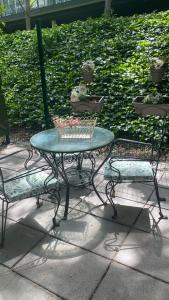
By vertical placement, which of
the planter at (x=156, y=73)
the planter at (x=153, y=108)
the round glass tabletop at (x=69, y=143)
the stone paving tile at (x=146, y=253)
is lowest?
the stone paving tile at (x=146, y=253)

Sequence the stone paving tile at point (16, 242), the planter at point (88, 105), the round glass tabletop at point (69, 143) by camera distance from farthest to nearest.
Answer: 1. the planter at point (88, 105)
2. the round glass tabletop at point (69, 143)
3. the stone paving tile at point (16, 242)

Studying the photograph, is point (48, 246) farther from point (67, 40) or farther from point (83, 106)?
point (67, 40)

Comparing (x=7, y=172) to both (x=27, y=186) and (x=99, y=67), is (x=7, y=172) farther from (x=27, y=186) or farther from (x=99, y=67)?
(x=99, y=67)

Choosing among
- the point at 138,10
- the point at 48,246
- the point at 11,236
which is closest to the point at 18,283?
the point at 48,246

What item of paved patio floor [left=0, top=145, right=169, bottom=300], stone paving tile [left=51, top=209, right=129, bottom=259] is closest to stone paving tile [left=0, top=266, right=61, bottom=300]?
paved patio floor [left=0, top=145, right=169, bottom=300]

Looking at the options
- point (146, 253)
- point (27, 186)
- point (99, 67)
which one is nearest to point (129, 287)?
point (146, 253)

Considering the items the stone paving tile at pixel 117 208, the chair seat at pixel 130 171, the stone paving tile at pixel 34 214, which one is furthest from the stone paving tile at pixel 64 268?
the chair seat at pixel 130 171

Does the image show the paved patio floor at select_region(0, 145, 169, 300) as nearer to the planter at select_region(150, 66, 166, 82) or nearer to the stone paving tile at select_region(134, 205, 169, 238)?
the stone paving tile at select_region(134, 205, 169, 238)

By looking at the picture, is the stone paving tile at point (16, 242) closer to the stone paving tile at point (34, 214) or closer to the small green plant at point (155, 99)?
the stone paving tile at point (34, 214)

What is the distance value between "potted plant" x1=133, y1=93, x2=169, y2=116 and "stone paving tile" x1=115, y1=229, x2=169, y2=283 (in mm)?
1656

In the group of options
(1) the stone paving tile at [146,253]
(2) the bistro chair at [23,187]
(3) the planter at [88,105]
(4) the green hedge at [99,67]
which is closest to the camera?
(1) the stone paving tile at [146,253]

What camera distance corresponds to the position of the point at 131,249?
253cm

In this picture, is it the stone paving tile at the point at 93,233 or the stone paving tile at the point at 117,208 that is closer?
the stone paving tile at the point at 93,233

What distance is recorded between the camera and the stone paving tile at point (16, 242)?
99.1 inches
